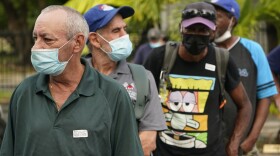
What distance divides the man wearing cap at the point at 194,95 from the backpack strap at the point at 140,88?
648 mm

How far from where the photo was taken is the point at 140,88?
191 inches

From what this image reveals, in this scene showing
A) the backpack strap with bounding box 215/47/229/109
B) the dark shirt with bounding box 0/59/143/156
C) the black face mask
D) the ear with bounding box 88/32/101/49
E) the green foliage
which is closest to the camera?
the dark shirt with bounding box 0/59/143/156

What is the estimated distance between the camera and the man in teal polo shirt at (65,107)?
12.6 feet

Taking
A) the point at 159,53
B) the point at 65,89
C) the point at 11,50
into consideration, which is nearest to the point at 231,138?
the point at 159,53

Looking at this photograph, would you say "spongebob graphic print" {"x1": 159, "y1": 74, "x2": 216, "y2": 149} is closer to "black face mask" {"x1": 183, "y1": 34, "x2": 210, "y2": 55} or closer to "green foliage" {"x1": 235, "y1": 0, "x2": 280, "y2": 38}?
"black face mask" {"x1": 183, "y1": 34, "x2": 210, "y2": 55}

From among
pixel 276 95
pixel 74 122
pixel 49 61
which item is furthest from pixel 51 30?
pixel 276 95

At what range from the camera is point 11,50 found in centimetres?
2555

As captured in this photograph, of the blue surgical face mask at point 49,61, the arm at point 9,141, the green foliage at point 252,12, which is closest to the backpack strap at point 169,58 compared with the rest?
the blue surgical face mask at point 49,61

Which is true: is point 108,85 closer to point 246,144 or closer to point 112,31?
point 112,31

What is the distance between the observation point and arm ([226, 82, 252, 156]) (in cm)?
572

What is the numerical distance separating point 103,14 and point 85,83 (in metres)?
1.08

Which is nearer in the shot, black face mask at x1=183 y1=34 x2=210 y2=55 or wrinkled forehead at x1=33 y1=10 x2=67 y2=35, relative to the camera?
wrinkled forehead at x1=33 y1=10 x2=67 y2=35

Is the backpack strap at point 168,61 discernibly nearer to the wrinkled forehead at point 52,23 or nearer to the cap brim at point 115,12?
the cap brim at point 115,12

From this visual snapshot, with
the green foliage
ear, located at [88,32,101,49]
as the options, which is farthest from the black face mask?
the green foliage
